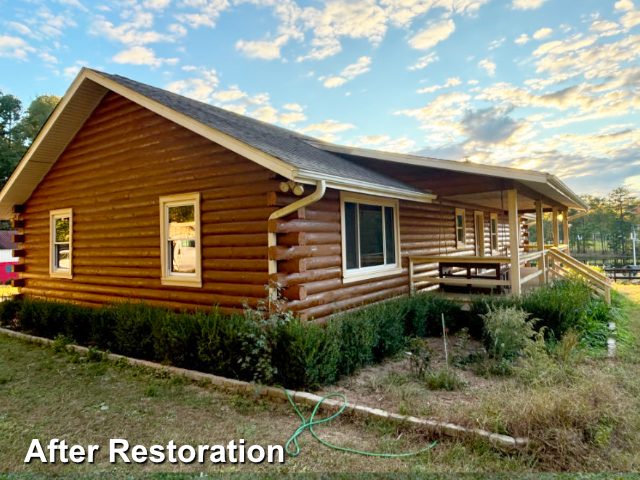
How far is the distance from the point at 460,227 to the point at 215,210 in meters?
9.36

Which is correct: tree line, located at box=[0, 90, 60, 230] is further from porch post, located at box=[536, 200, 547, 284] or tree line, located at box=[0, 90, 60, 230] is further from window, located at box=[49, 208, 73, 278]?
porch post, located at box=[536, 200, 547, 284]

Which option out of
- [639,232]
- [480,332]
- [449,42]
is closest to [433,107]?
[449,42]

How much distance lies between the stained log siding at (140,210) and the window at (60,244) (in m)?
0.22

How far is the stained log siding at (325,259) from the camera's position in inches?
232

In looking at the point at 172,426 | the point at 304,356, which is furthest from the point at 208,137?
the point at 172,426

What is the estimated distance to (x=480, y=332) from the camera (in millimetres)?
7836

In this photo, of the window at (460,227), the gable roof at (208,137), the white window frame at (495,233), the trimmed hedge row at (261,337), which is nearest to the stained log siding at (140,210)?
the gable roof at (208,137)

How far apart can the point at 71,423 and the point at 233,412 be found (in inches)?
71.8

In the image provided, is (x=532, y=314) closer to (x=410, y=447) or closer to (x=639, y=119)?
(x=410, y=447)

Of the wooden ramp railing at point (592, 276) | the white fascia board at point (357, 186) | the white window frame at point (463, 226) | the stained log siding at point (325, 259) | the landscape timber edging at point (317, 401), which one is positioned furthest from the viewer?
the white window frame at point (463, 226)

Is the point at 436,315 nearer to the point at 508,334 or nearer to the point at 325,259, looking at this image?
the point at 508,334

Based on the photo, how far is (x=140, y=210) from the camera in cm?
794

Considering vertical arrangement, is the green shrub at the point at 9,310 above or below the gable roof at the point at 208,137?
below

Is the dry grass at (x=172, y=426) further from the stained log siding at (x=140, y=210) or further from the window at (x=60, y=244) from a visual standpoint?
the window at (x=60, y=244)
